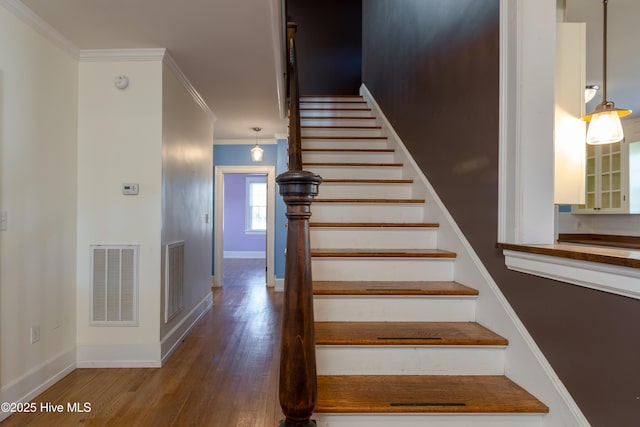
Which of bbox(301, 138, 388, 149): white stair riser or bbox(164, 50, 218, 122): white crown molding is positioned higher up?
bbox(164, 50, 218, 122): white crown molding

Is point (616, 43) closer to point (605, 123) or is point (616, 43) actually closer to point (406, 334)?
point (605, 123)

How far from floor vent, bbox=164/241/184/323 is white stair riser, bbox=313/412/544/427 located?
2.01m

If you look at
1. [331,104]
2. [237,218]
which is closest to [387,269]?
[331,104]

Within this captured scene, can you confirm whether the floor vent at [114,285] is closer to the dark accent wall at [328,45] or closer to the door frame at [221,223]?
the door frame at [221,223]

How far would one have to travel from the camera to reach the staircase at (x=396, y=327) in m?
1.31

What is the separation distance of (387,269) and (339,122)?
7.97 ft

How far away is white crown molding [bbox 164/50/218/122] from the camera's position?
9.29 feet

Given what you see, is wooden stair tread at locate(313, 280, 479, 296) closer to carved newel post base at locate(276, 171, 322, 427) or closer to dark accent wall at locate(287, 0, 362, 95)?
carved newel post base at locate(276, 171, 322, 427)

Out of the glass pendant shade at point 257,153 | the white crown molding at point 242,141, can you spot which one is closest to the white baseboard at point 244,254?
Answer: the white crown molding at point 242,141

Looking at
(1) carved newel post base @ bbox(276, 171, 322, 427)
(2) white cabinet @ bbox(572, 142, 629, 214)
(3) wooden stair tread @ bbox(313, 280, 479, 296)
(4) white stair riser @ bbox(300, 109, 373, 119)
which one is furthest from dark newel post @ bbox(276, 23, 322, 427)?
(2) white cabinet @ bbox(572, 142, 629, 214)

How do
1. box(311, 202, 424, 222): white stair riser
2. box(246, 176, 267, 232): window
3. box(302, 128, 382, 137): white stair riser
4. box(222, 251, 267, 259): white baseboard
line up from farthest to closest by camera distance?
1. box(246, 176, 267, 232): window
2. box(222, 251, 267, 259): white baseboard
3. box(302, 128, 382, 137): white stair riser
4. box(311, 202, 424, 222): white stair riser

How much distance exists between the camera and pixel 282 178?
0.90 metres

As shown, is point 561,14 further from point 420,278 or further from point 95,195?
point 95,195

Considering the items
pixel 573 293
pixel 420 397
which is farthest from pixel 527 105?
pixel 420 397
